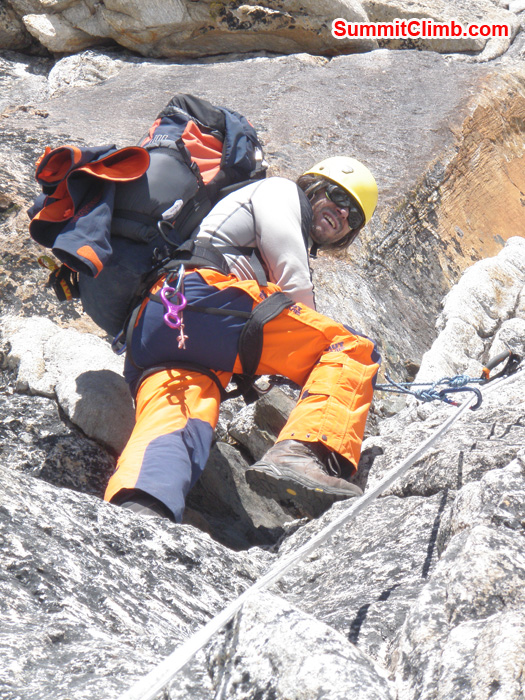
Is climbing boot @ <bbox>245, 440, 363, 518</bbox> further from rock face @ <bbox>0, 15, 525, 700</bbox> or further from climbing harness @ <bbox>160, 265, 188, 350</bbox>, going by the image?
climbing harness @ <bbox>160, 265, 188, 350</bbox>

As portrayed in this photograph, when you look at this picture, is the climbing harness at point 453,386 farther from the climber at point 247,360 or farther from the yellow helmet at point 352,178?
the yellow helmet at point 352,178

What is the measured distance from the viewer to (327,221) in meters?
5.08

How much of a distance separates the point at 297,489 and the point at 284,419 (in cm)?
112

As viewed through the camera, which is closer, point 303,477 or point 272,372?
point 303,477

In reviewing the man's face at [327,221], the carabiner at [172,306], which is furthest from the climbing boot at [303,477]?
the man's face at [327,221]

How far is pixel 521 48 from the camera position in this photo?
1122 cm

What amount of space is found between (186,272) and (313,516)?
1.67 metres

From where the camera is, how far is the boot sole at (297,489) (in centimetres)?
352

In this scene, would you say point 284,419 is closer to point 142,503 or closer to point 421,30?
point 142,503

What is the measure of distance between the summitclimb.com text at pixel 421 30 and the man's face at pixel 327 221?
727 centimetres

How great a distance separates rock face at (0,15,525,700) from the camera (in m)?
1.77

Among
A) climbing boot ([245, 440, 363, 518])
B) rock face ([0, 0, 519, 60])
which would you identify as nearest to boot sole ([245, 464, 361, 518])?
climbing boot ([245, 440, 363, 518])

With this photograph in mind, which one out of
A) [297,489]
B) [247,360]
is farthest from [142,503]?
[247,360]

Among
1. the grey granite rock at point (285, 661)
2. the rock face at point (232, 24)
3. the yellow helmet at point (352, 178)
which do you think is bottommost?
the grey granite rock at point (285, 661)
